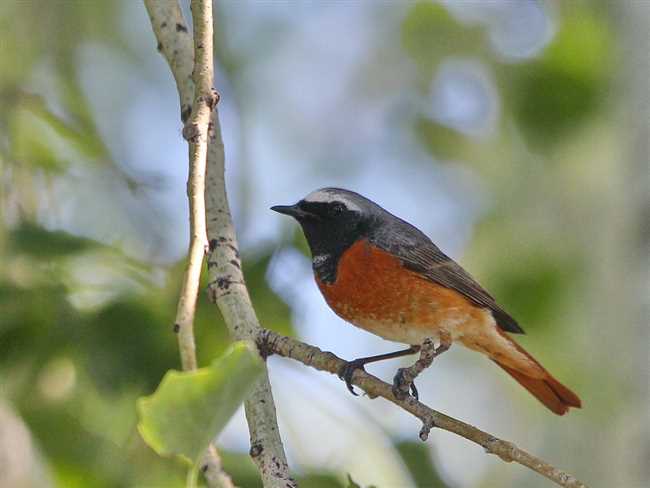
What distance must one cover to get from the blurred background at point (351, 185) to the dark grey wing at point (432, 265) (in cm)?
38

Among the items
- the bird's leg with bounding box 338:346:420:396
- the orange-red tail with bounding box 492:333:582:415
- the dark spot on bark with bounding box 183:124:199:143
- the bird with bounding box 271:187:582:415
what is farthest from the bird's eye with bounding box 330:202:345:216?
the dark spot on bark with bounding box 183:124:199:143

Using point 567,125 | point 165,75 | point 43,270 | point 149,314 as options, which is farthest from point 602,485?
point 165,75

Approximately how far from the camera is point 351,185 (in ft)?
28.0

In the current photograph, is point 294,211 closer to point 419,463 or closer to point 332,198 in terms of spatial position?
point 332,198

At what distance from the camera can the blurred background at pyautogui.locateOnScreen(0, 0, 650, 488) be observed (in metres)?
3.48

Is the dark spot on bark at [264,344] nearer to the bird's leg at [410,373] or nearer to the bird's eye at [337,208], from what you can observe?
the bird's leg at [410,373]

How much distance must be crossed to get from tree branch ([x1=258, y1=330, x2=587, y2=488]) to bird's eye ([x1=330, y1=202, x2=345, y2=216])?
1530 mm

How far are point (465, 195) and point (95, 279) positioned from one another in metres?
5.40

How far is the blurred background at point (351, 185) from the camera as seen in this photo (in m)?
3.48

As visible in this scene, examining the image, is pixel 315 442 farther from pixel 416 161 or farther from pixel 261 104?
pixel 261 104

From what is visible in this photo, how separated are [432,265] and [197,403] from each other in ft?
8.10

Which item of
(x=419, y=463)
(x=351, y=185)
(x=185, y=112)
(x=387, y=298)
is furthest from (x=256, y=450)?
(x=351, y=185)

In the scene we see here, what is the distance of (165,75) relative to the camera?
334 inches

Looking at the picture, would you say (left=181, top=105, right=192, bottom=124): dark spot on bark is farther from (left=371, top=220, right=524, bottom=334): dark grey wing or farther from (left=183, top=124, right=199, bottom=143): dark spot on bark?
(left=371, top=220, right=524, bottom=334): dark grey wing
